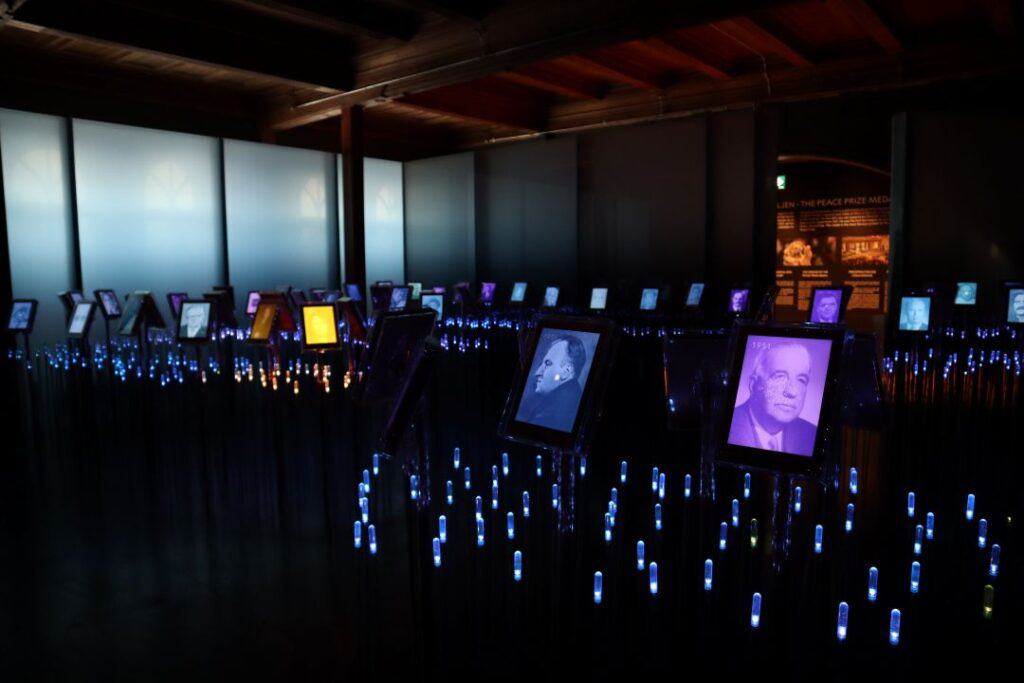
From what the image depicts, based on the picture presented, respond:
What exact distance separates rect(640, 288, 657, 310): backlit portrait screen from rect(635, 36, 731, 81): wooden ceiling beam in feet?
10.5

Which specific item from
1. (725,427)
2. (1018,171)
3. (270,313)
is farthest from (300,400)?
(1018,171)

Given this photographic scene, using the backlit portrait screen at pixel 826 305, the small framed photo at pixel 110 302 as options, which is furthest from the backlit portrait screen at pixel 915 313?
the small framed photo at pixel 110 302

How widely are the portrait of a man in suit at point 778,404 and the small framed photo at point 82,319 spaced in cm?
646

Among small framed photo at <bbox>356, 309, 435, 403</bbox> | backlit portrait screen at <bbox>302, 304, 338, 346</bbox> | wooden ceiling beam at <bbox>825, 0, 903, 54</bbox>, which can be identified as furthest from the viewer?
wooden ceiling beam at <bbox>825, 0, 903, 54</bbox>

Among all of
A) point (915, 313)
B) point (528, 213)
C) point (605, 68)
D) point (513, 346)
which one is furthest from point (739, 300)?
point (528, 213)

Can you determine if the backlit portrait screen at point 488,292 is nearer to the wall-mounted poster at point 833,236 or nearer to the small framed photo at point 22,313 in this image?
the wall-mounted poster at point 833,236

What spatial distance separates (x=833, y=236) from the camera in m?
14.2

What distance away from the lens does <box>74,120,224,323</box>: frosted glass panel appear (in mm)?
10289

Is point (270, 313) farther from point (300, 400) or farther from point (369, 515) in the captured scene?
point (369, 515)

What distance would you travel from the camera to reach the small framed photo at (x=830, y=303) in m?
7.30

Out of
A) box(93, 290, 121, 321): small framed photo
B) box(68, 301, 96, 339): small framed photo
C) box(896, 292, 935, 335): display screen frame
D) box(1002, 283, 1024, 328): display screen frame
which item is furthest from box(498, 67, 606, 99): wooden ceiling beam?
box(1002, 283, 1024, 328): display screen frame

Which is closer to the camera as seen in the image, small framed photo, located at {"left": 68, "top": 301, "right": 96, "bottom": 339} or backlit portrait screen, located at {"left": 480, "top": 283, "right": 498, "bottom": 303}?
small framed photo, located at {"left": 68, "top": 301, "right": 96, "bottom": 339}

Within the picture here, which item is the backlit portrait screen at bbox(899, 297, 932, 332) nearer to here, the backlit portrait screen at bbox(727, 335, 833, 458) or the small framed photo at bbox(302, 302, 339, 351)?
the small framed photo at bbox(302, 302, 339, 351)

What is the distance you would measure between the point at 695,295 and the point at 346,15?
603cm
